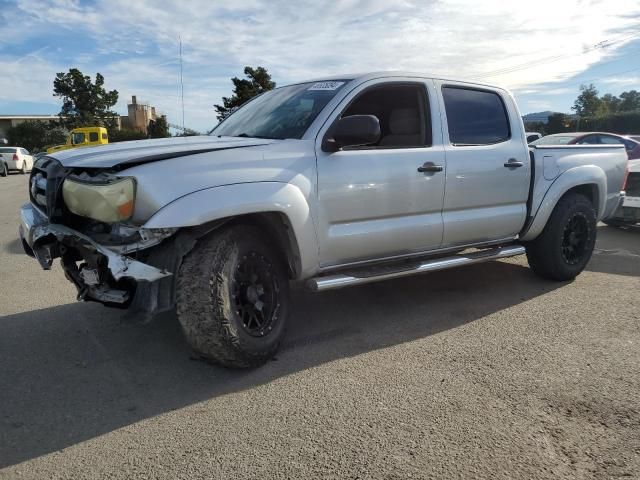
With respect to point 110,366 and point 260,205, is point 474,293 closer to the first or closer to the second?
point 260,205

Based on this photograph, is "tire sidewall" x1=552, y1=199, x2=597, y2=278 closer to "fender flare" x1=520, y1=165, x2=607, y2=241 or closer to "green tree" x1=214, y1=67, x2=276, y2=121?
"fender flare" x1=520, y1=165, x2=607, y2=241

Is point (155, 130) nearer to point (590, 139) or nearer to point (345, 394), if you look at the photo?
point (345, 394)

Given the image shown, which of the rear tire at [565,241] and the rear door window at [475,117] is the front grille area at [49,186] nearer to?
the rear door window at [475,117]

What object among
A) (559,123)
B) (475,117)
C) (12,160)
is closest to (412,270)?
(475,117)

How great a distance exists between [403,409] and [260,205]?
4.82 ft

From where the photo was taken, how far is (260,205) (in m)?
3.28

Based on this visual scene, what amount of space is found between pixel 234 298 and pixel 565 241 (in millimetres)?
3825

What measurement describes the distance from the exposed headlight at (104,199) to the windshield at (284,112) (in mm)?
1288

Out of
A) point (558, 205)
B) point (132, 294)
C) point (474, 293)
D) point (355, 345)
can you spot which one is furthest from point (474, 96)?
point (132, 294)

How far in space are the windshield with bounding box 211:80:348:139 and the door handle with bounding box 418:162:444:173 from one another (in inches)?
35.5

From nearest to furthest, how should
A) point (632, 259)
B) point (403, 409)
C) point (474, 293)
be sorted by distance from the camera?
point (403, 409)
point (474, 293)
point (632, 259)

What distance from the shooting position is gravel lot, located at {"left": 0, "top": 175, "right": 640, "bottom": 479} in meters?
2.52

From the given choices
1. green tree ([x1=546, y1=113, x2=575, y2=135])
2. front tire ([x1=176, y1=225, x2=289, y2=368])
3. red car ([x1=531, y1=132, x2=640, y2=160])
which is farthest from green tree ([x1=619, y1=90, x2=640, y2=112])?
front tire ([x1=176, y1=225, x2=289, y2=368])

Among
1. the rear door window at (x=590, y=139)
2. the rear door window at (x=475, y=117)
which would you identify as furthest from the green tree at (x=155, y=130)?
the rear door window at (x=590, y=139)
